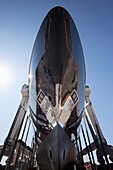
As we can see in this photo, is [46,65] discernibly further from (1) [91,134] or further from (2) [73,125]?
(1) [91,134]

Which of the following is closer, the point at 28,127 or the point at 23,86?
the point at 28,127

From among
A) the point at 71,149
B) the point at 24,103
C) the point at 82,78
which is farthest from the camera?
the point at 24,103

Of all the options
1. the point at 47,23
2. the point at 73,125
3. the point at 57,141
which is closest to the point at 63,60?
the point at 47,23

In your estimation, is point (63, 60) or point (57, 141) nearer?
point (57, 141)

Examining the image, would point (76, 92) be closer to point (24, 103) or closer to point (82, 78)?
point (82, 78)

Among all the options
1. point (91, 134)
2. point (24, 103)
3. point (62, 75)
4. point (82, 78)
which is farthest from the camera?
point (24, 103)

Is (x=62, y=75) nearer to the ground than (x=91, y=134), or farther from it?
farther from it

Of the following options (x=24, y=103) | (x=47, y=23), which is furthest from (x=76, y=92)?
(x=24, y=103)

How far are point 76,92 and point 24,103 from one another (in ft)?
7.71

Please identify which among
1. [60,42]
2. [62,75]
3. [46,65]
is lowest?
[62,75]

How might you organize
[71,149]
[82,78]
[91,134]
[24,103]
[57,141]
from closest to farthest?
1. [57,141]
2. [71,149]
3. [82,78]
4. [91,134]
5. [24,103]

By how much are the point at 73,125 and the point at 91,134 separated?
63.6 inches

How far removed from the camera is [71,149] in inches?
137

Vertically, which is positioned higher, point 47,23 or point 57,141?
point 47,23
